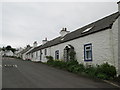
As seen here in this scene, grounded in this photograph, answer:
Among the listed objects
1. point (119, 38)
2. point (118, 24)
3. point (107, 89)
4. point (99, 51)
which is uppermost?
point (118, 24)

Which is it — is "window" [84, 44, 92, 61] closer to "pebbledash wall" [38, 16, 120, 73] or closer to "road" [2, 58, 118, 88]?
"pebbledash wall" [38, 16, 120, 73]

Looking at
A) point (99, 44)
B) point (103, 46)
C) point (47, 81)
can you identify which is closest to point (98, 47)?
point (99, 44)

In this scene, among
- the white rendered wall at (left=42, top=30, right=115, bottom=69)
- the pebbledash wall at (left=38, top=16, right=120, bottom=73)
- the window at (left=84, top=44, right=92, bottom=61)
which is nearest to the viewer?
the pebbledash wall at (left=38, top=16, right=120, bottom=73)

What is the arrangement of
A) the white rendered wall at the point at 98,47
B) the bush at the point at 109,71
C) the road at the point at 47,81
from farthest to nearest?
the white rendered wall at the point at 98,47 < the bush at the point at 109,71 < the road at the point at 47,81

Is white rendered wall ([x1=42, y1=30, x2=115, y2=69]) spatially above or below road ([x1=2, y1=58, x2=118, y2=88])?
above

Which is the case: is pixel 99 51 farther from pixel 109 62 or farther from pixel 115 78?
pixel 115 78

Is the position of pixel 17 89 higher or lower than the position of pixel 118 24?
lower

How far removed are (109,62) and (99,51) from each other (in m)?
1.69

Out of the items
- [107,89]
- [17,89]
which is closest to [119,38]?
[107,89]

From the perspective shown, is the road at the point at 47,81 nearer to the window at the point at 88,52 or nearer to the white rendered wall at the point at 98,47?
the white rendered wall at the point at 98,47

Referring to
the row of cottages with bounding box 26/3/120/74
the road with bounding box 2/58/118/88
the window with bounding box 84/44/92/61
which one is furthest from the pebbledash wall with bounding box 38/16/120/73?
the road with bounding box 2/58/118/88

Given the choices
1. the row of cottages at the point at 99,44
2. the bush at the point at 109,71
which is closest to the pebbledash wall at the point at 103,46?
the row of cottages at the point at 99,44

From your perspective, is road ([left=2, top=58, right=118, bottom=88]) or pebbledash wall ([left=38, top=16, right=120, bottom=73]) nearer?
road ([left=2, top=58, right=118, bottom=88])

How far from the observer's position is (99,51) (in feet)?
44.5
